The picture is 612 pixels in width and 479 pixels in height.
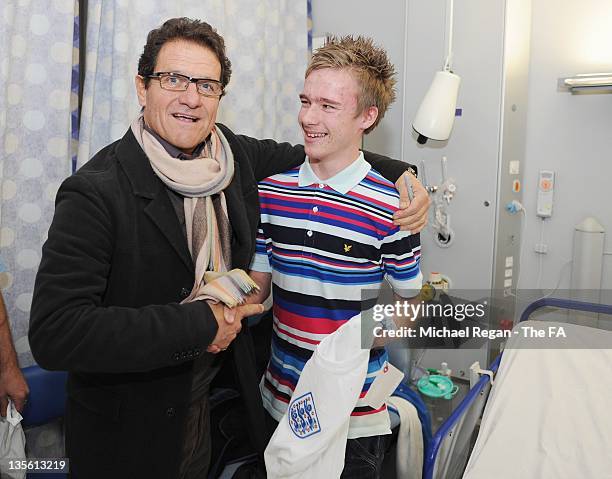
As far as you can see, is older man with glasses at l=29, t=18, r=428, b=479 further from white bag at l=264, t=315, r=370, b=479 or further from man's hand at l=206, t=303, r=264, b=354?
white bag at l=264, t=315, r=370, b=479

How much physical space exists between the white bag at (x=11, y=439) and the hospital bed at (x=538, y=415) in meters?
1.26

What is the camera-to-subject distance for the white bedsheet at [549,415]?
5.54ft

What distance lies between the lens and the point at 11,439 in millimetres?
1823

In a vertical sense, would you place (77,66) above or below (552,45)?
below

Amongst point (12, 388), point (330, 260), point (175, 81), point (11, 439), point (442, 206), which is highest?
point (175, 81)

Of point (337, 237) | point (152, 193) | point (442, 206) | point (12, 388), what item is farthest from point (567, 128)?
point (12, 388)

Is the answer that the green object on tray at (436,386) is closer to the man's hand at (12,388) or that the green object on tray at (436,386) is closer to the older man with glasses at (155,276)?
the older man with glasses at (155,276)

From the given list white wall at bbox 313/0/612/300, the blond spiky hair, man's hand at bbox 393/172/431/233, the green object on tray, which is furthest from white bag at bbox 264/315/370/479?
white wall at bbox 313/0/612/300

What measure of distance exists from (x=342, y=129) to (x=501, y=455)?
1072 mm

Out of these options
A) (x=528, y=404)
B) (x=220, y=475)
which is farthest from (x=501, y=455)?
(x=220, y=475)

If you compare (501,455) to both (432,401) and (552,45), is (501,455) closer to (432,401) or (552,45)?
(432,401)

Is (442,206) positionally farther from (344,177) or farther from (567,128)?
(344,177)

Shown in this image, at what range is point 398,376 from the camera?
5.31 feet

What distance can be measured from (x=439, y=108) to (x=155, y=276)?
1.82m
